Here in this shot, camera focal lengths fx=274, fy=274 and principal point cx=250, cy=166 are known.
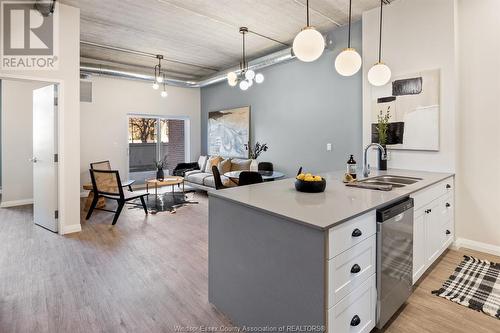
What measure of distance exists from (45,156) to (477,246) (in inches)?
235

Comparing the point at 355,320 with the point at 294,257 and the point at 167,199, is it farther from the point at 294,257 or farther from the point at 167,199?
the point at 167,199

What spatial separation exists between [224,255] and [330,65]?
13.0ft

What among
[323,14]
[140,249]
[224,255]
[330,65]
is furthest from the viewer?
[330,65]

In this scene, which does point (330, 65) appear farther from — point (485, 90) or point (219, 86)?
→ point (219, 86)

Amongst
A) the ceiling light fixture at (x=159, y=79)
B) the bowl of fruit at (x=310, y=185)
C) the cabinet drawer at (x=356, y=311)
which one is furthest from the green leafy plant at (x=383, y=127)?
the ceiling light fixture at (x=159, y=79)

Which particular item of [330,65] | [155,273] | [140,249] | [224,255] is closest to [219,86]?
[330,65]

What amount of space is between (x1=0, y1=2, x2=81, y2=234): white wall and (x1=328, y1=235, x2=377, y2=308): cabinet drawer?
3.91 metres

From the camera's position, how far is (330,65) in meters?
4.73

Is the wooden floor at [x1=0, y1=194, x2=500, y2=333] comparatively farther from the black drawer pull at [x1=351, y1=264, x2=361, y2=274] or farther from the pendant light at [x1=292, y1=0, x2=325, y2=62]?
the pendant light at [x1=292, y1=0, x2=325, y2=62]

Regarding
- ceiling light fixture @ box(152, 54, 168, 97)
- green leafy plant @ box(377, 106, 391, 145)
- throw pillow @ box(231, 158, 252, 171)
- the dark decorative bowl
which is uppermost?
ceiling light fixture @ box(152, 54, 168, 97)

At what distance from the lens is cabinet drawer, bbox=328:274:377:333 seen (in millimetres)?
1470

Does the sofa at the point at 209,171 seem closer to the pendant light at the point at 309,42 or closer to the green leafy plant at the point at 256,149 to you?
the green leafy plant at the point at 256,149

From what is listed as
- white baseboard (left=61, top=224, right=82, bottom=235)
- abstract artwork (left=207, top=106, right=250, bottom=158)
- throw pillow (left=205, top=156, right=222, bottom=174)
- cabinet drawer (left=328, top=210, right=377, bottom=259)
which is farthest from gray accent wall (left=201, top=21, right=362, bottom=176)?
white baseboard (left=61, top=224, right=82, bottom=235)

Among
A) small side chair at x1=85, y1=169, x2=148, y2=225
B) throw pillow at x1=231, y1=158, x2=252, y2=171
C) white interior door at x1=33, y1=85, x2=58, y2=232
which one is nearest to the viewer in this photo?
white interior door at x1=33, y1=85, x2=58, y2=232
